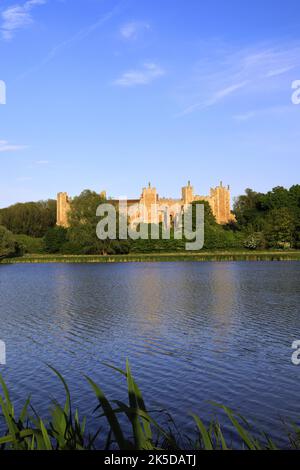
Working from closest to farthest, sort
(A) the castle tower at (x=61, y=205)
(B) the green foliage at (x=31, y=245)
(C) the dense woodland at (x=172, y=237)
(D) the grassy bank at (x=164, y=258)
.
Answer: (D) the grassy bank at (x=164, y=258), (C) the dense woodland at (x=172, y=237), (B) the green foliage at (x=31, y=245), (A) the castle tower at (x=61, y=205)

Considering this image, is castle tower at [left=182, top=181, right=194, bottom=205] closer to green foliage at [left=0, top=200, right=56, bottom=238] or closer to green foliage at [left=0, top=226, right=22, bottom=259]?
green foliage at [left=0, top=200, right=56, bottom=238]

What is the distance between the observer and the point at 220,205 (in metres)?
93.7

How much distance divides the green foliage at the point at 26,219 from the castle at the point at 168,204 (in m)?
2.88

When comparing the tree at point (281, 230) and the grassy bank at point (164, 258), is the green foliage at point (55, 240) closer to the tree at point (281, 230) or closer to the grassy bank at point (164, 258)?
the grassy bank at point (164, 258)

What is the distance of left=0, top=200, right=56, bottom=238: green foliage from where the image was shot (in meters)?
86.5

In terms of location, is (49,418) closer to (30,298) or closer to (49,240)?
(30,298)

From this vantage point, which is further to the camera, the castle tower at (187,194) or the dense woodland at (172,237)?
the castle tower at (187,194)

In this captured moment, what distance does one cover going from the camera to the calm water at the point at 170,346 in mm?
9297

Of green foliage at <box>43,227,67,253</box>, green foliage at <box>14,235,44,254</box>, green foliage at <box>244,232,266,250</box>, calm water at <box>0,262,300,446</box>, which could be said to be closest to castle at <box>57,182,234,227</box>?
green foliage at <box>14,235,44,254</box>

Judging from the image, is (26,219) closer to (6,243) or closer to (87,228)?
(6,243)

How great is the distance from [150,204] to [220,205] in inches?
472

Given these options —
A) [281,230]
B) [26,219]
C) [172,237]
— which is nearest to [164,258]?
[172,237]

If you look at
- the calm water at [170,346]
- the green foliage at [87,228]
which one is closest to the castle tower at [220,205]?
the green foliage at [87,228]
